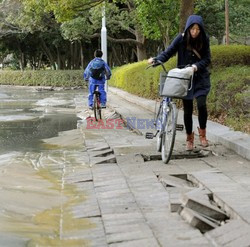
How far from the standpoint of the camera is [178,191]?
4.72m

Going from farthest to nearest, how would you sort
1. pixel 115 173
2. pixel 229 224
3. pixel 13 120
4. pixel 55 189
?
1. pixel 13 120
2. pixel 115 173
3. pixel 55 189
4. pixel 229 224

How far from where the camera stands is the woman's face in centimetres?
623

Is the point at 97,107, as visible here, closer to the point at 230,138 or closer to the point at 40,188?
the point at 230,138

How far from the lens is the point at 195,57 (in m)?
6.46

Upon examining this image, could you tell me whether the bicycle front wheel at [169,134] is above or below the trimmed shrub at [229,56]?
below

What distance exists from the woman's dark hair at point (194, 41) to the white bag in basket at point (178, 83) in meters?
0.47

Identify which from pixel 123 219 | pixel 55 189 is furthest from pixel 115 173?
pixel 123 219

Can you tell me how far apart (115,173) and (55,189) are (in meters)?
0.78

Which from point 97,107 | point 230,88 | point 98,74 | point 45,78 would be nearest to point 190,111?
point 230,88

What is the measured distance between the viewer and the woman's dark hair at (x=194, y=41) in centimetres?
632

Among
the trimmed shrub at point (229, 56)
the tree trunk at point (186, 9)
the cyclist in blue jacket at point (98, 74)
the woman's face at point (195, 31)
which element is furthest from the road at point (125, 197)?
the tree trunk at point (186, 9)

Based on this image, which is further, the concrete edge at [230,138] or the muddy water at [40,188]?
the concrete edge at [230,138]

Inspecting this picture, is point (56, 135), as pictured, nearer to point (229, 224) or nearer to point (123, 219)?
point (123, 219)

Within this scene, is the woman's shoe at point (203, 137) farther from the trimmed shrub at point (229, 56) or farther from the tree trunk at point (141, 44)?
the tree trunk at point (141, 44)
